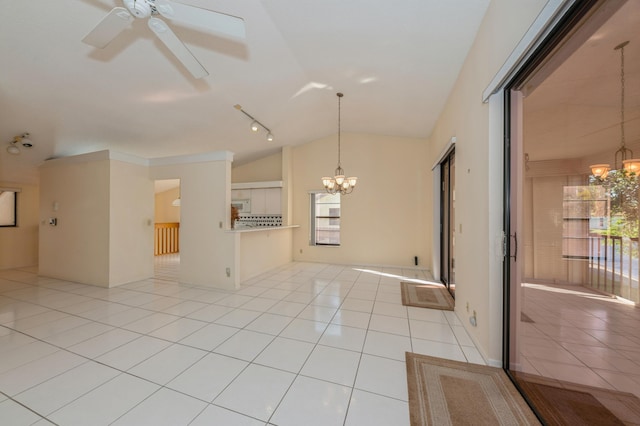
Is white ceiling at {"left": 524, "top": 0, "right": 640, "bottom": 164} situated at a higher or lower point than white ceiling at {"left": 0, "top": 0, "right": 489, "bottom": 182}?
lower

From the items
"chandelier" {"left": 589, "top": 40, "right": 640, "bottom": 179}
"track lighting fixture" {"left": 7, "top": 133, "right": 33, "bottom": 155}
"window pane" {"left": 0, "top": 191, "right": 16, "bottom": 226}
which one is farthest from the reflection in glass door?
"window pane" {"left": 0, "top": 191, "right": 16, "bottom": 226}

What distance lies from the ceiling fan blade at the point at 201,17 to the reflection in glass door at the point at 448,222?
3.54m

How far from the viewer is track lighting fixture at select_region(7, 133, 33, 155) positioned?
11.8 feet

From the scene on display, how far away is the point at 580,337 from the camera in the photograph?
1.40 metres

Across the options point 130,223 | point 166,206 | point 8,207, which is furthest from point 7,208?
point 130,223

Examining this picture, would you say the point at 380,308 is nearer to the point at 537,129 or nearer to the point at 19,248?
the point at 537,129

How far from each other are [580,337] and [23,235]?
10101mm

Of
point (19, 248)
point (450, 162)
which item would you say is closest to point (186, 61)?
point (450, 162)

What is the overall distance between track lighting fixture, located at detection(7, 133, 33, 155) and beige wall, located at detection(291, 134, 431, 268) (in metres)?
5.11

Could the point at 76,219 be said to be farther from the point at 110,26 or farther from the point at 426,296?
the point at 426,296

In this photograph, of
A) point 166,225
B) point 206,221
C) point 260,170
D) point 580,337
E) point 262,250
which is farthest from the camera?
point 166,225

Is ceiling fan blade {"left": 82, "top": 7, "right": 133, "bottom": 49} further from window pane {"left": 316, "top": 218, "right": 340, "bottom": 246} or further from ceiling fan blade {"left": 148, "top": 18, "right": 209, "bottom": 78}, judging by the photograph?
window pane {"left": 316, "top": 218, "right": 340, "bottom": 246}

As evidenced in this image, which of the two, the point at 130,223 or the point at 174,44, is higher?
the point at 174,44

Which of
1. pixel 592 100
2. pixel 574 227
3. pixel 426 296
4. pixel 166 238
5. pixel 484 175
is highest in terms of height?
pixel 592 100
